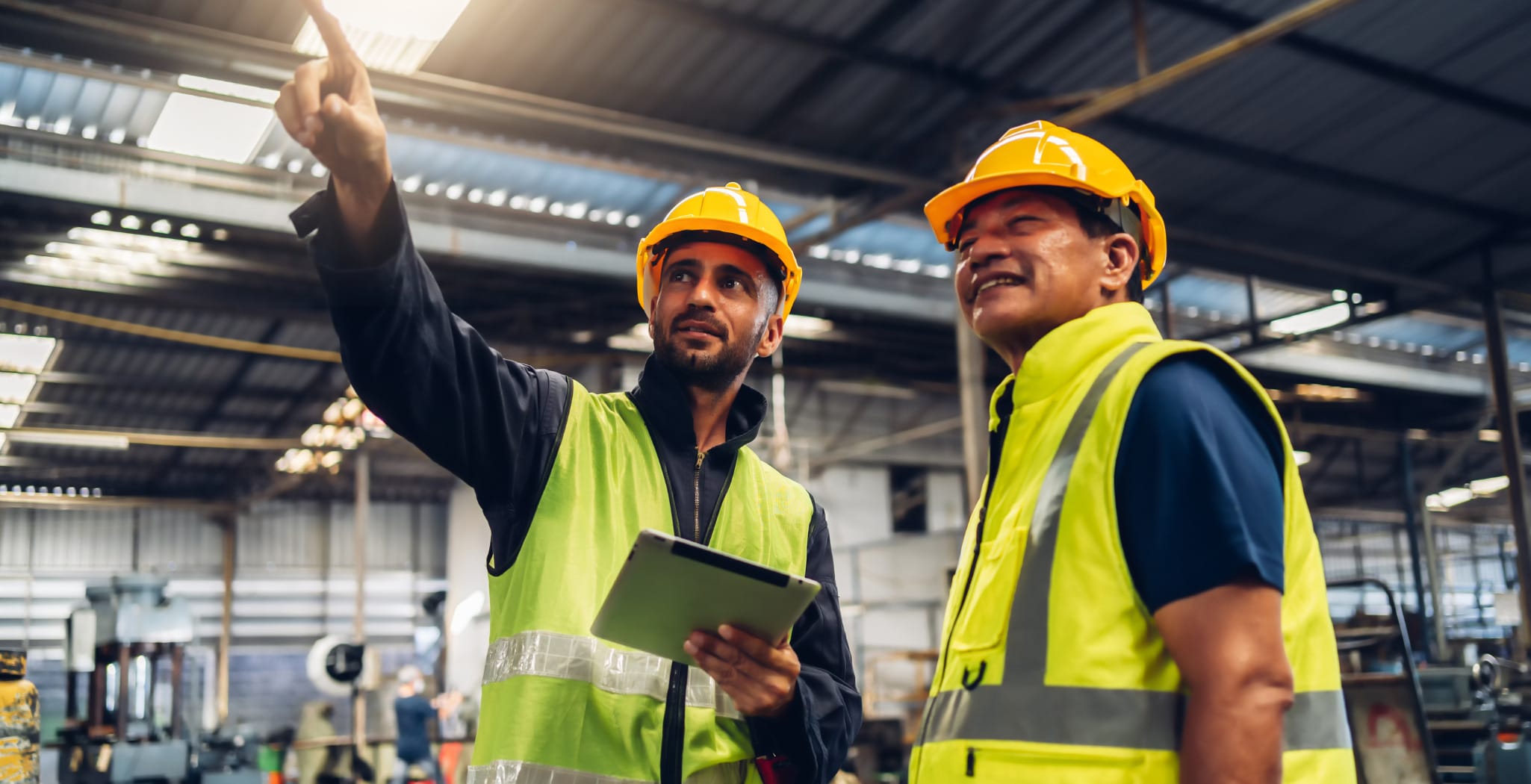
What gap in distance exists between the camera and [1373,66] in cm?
991

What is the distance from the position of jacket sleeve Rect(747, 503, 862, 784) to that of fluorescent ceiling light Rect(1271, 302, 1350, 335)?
1367 centimetres

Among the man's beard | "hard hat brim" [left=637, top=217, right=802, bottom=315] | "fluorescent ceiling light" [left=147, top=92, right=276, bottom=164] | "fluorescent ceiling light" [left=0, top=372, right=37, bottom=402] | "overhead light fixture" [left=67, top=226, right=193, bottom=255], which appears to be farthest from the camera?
"fluorescent ceiling light" [left=0, top=372, right=37, bottom=402]

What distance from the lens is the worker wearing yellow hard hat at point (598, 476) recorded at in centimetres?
186

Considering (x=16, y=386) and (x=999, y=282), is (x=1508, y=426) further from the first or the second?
(x=16, y=386)

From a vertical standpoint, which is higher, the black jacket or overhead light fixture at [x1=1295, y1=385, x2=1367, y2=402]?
overhead light fixture at [x1=1295, y1=385, x2=1367, y2=402]

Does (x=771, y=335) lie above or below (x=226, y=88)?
below

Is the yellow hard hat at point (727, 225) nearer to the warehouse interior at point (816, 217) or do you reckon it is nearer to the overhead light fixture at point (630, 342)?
the warehouse interior at point (816, 217)

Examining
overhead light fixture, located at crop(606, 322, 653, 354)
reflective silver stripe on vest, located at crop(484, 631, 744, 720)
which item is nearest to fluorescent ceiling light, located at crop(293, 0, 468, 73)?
reflective silver stripe on vest, located at crop(484, 631, 744, 720)

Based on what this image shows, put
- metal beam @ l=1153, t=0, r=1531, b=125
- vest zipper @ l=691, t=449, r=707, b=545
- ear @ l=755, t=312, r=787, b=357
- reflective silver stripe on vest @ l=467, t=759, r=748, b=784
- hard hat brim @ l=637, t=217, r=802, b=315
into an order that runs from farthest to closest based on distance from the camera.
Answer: metal beam @ l=1153, t=0, r=1531, b=125 < ear @ l=755, t=312, r=787, b=357 < hard hat brim @ l=637, t=217, r=802, b=315 < vest zipper @ l=691, t=449, r=707, b=545 < reflective silver stripe on vest @ l=467, t=759, r=748, b=784

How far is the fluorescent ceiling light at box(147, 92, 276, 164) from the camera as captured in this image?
9.59 m

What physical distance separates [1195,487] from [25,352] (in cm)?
1751

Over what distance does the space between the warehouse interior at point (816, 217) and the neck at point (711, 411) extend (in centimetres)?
268

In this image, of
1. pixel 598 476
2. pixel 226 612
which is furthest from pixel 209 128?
pixel 226 612

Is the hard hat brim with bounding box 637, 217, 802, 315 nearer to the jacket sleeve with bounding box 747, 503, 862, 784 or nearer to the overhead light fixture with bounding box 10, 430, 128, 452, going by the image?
the jacket sleeve with bounding box 747, 503, 862, 784
